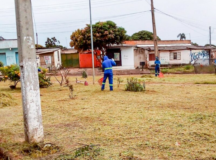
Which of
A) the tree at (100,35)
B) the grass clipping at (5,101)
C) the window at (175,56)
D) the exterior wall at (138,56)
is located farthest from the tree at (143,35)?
the grass clipping at (5,101)

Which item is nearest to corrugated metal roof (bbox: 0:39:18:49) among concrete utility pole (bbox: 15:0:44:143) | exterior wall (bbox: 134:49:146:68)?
exterior wall (bbox: 134:49:146:68)

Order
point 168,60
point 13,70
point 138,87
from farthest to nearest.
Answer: point 168,60, point 13,70, point 138,87

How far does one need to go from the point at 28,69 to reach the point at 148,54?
3106 cm

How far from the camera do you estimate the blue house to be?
29.5 meters

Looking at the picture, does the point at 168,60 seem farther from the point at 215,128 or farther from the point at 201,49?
the point at 215,128

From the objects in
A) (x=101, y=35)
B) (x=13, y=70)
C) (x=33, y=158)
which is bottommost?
(x=33, y=158)

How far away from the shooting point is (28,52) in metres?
4.19

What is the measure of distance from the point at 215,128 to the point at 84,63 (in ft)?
102

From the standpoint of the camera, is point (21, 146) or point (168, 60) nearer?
point (21, 146)


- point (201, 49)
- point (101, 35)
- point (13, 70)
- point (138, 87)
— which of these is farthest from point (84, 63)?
point (138, 87)

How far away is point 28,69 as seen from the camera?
420 centimetres

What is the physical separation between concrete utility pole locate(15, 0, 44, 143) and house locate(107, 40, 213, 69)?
28.4 m

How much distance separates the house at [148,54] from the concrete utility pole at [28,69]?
93.0 ft

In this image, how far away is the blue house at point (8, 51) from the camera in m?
29.5
